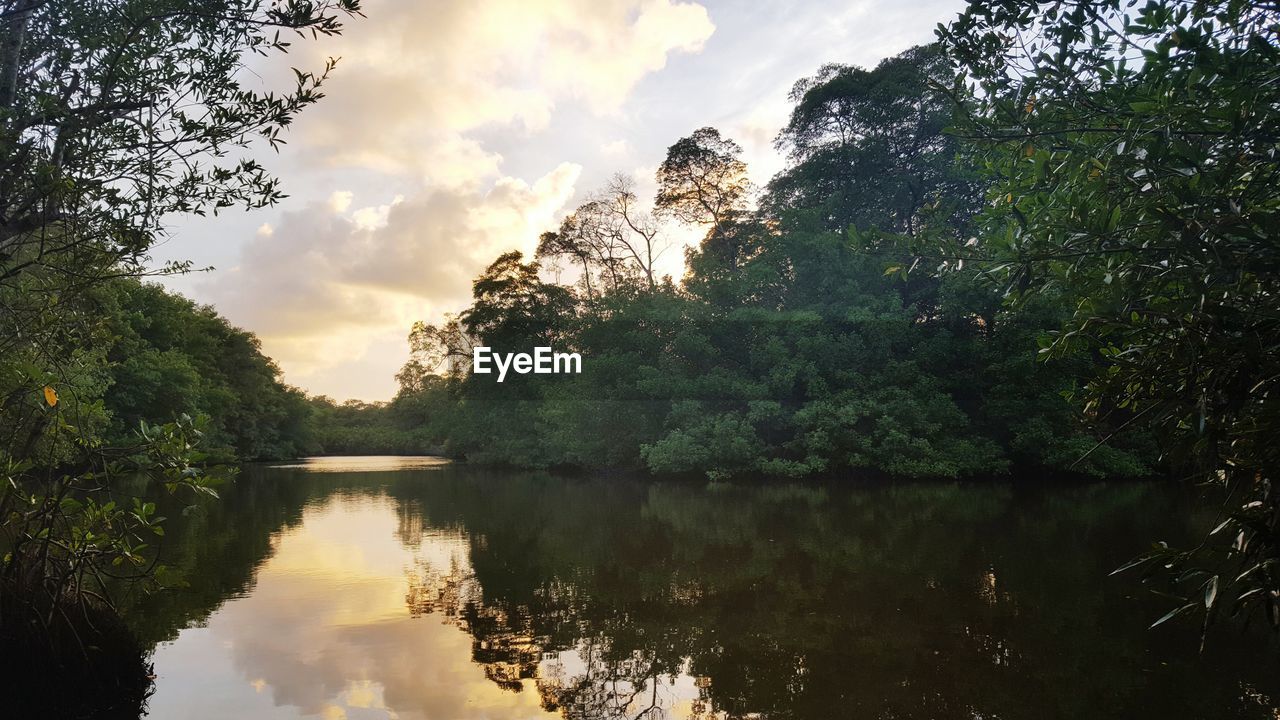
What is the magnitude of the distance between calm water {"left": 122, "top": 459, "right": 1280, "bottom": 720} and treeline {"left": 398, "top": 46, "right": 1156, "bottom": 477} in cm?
992

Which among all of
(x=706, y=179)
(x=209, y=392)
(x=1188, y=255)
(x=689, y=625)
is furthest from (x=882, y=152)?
(x=209, y=392)

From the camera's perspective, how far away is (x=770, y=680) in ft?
17.9

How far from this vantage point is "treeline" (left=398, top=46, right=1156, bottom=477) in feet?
78.9

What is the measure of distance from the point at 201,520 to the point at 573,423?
1698 cm

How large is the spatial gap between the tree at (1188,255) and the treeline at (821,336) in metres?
17.7

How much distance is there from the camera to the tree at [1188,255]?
2.91 metres

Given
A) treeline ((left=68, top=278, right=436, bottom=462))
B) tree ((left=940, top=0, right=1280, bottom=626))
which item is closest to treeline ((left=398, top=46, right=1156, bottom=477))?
treeline ((left=68, top=278, right=436, bottom=462))

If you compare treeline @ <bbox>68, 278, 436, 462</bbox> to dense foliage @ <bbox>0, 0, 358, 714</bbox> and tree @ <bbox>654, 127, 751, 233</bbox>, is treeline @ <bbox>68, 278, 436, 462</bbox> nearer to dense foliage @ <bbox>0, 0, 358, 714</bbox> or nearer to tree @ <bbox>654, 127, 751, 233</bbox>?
dense foliage @ <bbox>0, 0, 358, 714</bbox>

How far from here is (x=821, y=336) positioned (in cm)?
2530

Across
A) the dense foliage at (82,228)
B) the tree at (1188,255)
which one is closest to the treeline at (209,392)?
the dense foliage at (82,228)

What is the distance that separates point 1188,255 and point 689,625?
208 inches

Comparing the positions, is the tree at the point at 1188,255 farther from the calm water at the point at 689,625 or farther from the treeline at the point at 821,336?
the treeline at the point at 821,336

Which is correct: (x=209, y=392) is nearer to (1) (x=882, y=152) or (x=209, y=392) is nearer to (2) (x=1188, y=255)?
(1) (x=882, y=152)

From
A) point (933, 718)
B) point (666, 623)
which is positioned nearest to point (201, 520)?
point (666, 623)
